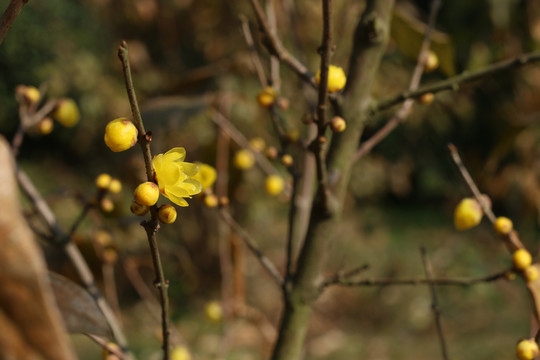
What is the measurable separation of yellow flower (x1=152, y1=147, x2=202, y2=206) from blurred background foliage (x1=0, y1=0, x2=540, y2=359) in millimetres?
1208

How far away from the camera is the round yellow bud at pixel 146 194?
0.21 metres

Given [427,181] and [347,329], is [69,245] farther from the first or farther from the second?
[427,181]

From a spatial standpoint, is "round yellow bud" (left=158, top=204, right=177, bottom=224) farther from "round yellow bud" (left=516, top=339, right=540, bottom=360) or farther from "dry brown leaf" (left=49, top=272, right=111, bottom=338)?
"round yellow bud" (left=516, top=339, right=540, bottom=360)

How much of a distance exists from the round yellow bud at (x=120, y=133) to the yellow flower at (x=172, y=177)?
21mm

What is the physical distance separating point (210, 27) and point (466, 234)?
1440 millimetres

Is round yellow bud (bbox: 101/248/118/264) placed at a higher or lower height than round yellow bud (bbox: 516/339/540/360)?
higher

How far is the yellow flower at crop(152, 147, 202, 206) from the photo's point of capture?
0.24 meters

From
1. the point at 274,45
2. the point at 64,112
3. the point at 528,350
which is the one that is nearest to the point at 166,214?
the point at 274,45

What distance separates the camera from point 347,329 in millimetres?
2043

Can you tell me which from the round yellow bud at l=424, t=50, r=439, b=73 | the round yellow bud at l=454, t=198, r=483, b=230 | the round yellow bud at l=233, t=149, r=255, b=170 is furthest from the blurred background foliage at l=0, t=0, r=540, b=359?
the round yellow bud at l=454, t=198, r=483, b=230

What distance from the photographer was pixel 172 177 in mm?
245

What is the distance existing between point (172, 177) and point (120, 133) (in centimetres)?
4

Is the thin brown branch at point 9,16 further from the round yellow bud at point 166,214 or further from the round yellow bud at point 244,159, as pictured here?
the round yellow bud at point 244,159

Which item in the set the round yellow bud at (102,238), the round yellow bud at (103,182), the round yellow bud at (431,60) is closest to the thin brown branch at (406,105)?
the round yellow bud at (431,60)
